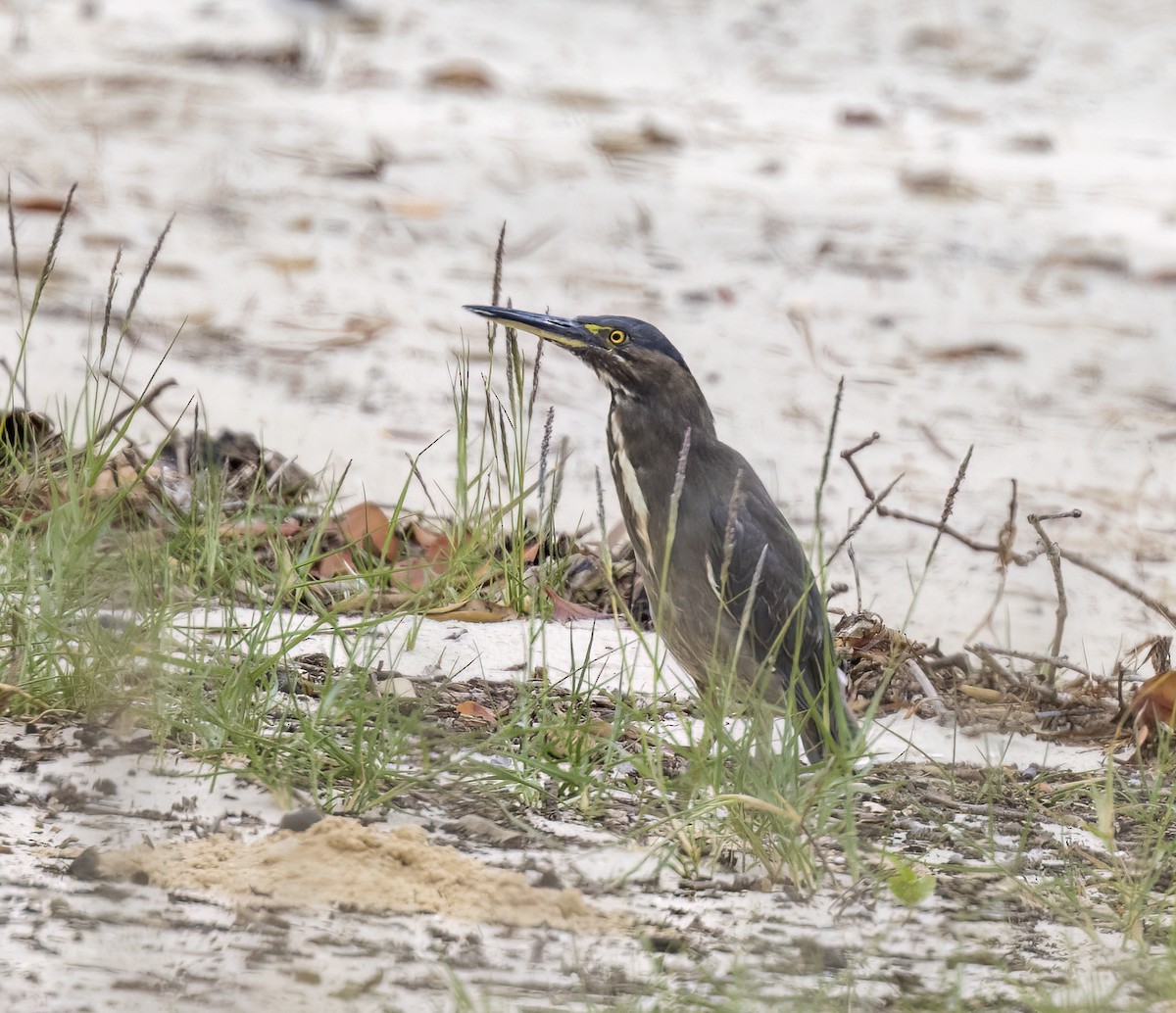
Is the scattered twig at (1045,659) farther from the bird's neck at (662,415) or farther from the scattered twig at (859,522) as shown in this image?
the bird's neck at (662,415)

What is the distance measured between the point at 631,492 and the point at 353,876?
5.03ft

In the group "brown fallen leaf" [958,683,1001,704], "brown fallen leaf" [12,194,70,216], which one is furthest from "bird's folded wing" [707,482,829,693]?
"brown fallen leaf" [12,194,70,216]

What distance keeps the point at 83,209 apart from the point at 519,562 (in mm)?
4054

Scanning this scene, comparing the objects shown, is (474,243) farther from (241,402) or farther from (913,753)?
(913,753)

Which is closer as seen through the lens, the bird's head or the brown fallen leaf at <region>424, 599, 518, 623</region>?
the brown fallen leaf at <region>424, 599, 518, 623</region>

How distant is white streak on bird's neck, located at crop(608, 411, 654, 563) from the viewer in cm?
374

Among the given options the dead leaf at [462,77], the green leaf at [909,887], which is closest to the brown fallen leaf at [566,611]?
the green leaf at [909,887]

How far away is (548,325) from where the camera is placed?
12.1ft

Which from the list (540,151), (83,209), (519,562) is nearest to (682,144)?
(540,151)

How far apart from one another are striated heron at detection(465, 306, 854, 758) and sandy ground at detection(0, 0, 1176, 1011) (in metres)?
0.47

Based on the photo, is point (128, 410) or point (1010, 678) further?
point (1010, 678)

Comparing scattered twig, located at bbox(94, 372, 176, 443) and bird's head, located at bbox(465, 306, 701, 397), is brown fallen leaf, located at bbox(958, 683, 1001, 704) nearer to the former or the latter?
bird's head, located at bbox(465, 306, 701, 397)

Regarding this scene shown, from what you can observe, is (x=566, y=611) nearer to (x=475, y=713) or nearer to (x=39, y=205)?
(x=475, y=713)

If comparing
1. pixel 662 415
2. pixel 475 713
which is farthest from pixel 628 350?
pixel 475 713
